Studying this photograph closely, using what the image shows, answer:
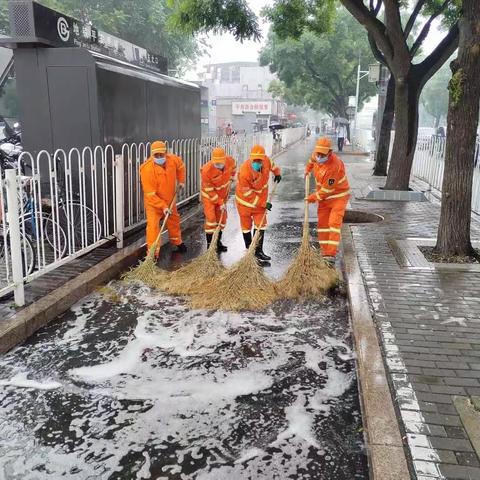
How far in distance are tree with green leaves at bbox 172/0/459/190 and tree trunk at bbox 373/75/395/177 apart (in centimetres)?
175

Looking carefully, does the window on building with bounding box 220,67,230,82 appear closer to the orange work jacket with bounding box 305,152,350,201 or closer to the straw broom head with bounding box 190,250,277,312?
the orange work jacket with bounding box 305,152,350,201

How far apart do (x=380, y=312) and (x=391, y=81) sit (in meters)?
11.5

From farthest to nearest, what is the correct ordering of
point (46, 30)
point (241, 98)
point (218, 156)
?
point (241, 98) → point (46, 30) → point (218, 156)

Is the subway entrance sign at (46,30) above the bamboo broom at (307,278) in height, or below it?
above

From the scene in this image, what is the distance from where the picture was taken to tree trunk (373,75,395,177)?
1474 centimetres

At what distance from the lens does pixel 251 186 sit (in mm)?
6188

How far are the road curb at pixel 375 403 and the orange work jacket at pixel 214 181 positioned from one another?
8.04 ft

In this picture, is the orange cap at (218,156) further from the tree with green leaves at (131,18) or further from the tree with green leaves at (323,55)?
the tree with green leaves at (323,55)

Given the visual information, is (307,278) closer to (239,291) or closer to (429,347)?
(239,291)

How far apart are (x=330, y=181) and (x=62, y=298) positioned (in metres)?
3.10

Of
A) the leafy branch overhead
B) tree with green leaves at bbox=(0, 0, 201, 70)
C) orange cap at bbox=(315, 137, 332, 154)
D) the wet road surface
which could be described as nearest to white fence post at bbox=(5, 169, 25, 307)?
the wet road surface

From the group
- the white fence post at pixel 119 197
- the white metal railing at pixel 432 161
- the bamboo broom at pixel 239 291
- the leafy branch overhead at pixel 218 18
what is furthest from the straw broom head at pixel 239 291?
the leafy branch overhead at pixel 218 18

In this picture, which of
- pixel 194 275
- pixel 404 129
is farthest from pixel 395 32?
pixel 194 275

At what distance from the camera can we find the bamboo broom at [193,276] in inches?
207
